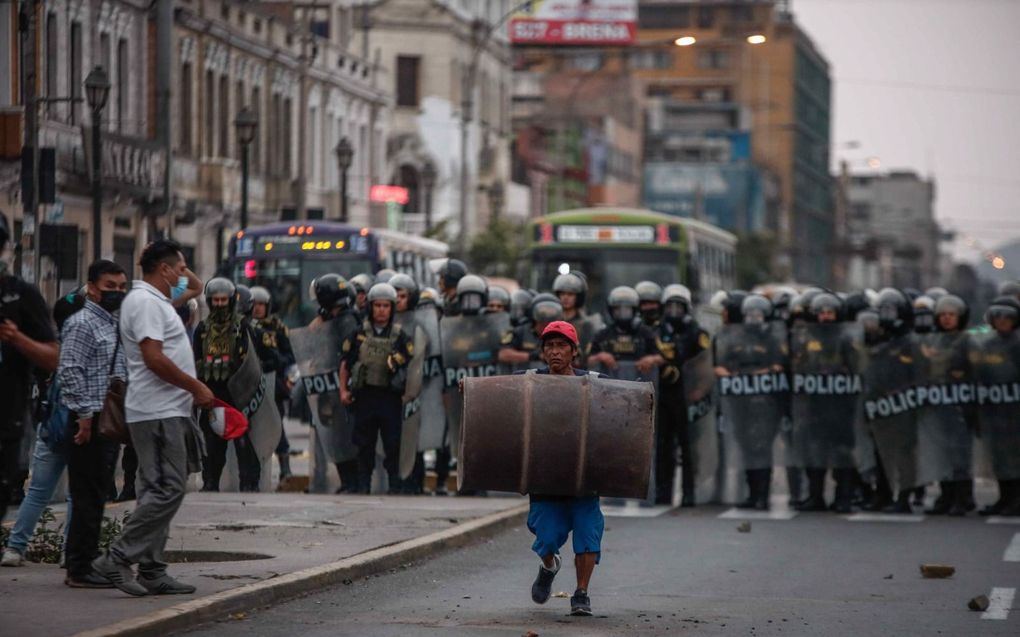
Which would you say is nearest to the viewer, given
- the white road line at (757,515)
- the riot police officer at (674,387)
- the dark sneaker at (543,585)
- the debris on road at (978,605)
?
the dark sneaker at (543,585)

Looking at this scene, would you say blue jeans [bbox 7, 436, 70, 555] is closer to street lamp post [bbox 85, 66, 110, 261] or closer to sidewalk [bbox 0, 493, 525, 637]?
sidewalk [bbox 0, 493, 525, 637]

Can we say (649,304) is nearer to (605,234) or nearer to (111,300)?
(111,300)

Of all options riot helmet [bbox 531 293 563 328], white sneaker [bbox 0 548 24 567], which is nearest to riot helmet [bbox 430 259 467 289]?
riot helmet [bbox 531 293 563 328]

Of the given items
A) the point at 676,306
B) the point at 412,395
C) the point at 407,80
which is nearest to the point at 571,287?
the point at 676,306

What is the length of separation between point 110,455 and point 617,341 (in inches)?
312

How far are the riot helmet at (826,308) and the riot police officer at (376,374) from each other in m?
3.73

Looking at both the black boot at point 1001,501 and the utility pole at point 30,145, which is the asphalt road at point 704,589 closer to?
the black boot at point 1001,501

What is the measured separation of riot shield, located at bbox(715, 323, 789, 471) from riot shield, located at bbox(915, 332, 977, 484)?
1265mm

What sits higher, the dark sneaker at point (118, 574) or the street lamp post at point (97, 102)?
the street lamp post at point (97, 102)

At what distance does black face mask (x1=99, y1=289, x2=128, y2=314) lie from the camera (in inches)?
432

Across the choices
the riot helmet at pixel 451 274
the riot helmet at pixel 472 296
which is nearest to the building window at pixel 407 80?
the riot helmet at pixel 451 274

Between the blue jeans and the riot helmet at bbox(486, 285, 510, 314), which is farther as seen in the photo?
the riot helmet at bbox(486, 285, 510, 314)

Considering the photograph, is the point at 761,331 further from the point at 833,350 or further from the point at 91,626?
the point at 91,626

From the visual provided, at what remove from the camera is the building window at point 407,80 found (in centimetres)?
7456
